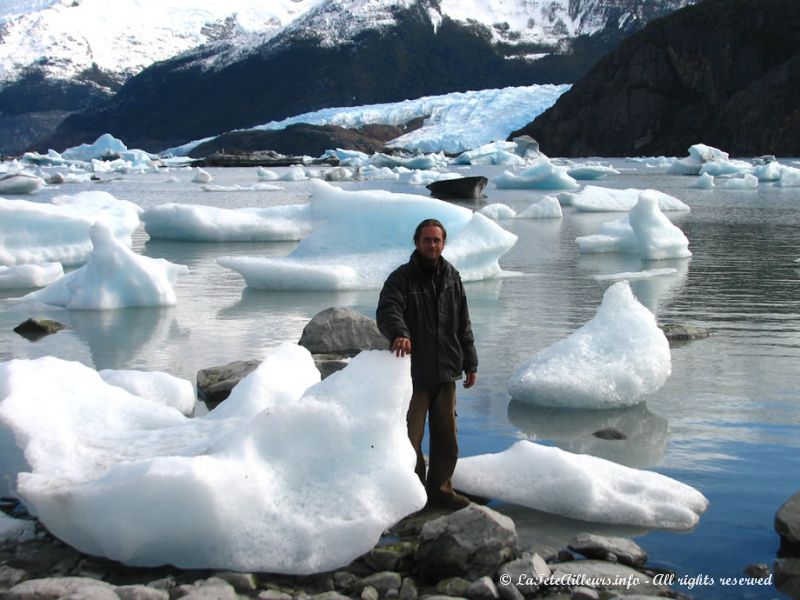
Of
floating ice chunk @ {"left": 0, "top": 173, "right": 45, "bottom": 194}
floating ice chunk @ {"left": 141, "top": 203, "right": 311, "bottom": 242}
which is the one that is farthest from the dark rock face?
floating ice chunk @ {"left": 141, "top": 203, "right": 311, "bottom": 242}

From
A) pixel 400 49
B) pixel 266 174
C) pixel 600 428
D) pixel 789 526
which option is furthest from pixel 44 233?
pixel 400 49

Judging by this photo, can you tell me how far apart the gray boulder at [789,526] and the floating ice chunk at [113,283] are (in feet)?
21.6

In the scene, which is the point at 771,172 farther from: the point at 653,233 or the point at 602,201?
the point at 653,233

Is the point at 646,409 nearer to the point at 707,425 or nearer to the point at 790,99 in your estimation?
the point at 707,425

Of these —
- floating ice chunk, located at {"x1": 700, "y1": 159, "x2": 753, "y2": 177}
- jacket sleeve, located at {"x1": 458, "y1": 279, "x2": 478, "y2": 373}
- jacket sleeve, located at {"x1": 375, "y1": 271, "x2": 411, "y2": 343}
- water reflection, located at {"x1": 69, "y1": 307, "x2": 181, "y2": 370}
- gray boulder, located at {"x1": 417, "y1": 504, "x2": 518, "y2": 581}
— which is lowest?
floating ice chunk, located at {"x1": 700, "y1": 159, "x2": 753, "y2": 177}

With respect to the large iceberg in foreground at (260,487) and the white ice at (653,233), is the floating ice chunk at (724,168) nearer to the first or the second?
the white ice at (653,233)

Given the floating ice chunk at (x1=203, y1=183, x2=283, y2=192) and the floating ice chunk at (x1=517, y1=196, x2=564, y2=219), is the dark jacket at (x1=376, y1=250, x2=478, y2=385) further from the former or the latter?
the floating ice chunk at (x1=203, y1=183, x2=283, y2=192)

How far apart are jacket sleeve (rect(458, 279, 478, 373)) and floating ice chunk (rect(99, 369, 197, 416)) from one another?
6.70 feet

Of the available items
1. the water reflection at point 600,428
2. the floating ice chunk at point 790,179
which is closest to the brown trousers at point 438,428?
the water reflection at point 600,428

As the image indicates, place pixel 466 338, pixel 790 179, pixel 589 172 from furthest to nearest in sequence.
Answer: pixel 589 172, pixel 790 179, pixel 466 338

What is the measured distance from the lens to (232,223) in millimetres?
15469

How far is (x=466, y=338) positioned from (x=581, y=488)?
0.75 m

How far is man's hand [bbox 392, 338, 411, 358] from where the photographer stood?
11.8 ft

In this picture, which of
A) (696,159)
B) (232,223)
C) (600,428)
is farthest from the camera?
(696,159)
